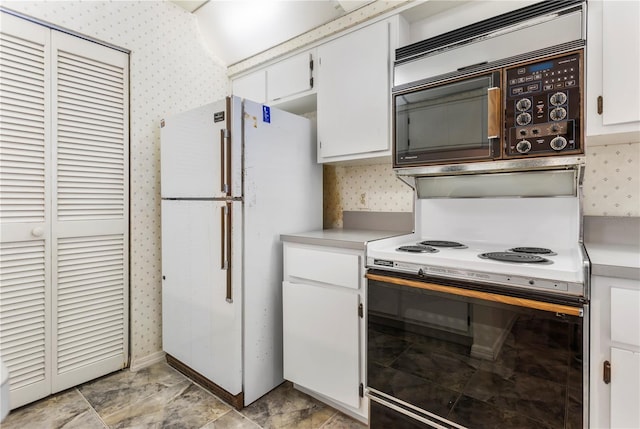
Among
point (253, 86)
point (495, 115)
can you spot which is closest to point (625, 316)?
point (495, 115)

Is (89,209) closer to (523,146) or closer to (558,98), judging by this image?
(523,146)

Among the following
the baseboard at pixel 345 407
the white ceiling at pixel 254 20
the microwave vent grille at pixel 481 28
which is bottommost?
the baseboard at pixel 345 407

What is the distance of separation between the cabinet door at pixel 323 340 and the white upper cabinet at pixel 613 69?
1.32 m

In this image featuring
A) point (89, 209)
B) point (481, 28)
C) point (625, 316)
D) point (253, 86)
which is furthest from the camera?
point (253, 86)

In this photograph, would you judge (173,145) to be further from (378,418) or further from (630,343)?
(630,343)

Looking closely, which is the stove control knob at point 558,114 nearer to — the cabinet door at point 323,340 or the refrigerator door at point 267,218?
the cabinet door at point 323,340

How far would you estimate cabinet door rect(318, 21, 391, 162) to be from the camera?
75.2 inches

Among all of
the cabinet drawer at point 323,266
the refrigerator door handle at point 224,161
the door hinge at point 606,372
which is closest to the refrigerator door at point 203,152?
the refrigerator door handle at point 224,161

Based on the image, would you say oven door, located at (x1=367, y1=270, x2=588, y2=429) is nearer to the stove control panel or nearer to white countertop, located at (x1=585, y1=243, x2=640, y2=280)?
the stove control panel

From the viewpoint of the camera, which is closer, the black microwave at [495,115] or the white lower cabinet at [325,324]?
the black microwave at [495,115]

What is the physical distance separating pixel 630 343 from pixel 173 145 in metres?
2.48

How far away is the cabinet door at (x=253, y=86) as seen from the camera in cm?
265

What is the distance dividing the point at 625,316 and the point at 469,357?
1.73 ft

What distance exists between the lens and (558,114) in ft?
4.37
